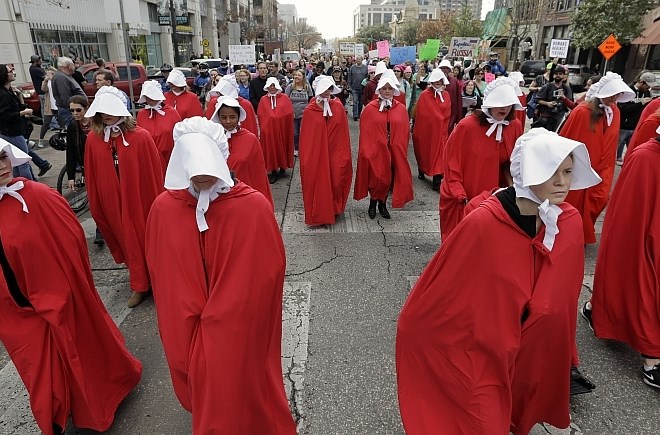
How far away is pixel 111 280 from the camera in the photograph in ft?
17.3

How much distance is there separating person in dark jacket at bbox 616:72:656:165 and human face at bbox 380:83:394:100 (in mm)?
4424

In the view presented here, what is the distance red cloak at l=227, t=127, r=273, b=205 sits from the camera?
475 centimetres

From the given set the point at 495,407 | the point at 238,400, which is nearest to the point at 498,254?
the point at 495,407

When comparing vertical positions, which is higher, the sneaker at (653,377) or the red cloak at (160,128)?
the red cloak at (160,128)

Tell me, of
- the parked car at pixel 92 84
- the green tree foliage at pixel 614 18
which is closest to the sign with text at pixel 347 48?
the green tree foliage at pixel 614 18

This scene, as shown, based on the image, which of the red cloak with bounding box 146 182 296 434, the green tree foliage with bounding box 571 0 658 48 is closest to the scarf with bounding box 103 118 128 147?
the red cloak with bounding box 146 182 296 434

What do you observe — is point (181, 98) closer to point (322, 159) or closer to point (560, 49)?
point (322, 159)

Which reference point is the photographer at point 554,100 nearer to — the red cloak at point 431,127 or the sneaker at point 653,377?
the red cloak at point 431,127

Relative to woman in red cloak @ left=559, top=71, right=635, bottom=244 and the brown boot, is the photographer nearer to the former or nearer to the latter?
woman in red cloak @ left=559, top=71, right=635, bottom=244

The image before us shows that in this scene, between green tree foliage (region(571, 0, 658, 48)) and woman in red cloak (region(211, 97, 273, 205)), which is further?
green tree foliage (region(571, 0, 658, 48))

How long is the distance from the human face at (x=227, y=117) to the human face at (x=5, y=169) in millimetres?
2313

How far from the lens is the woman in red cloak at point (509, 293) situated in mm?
2301

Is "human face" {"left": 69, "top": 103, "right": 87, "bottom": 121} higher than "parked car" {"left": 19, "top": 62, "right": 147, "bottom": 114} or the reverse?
higher

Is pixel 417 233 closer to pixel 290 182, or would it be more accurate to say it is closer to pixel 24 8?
pixel 290 182
